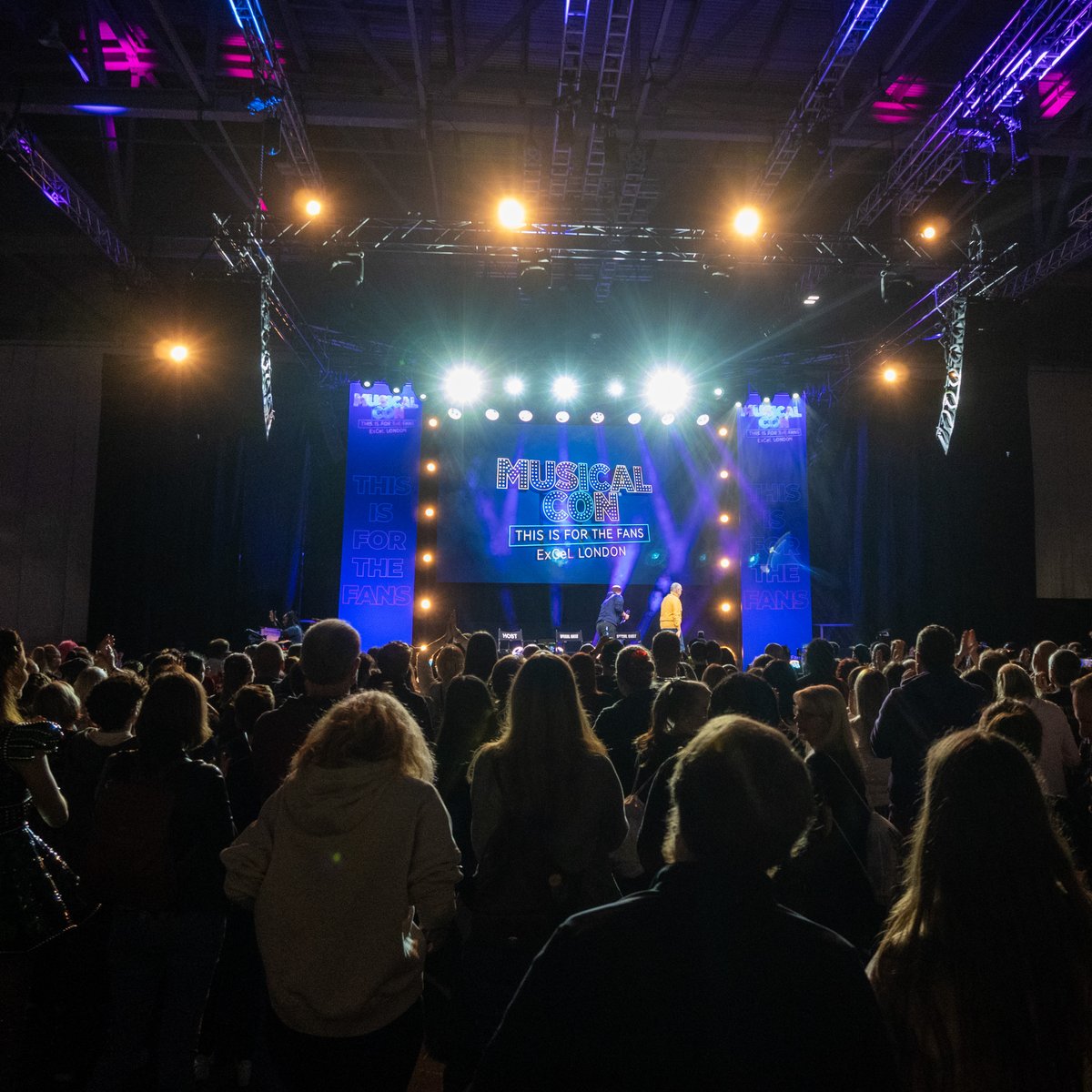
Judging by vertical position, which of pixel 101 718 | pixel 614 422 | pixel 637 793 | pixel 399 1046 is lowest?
pixel 399 1046

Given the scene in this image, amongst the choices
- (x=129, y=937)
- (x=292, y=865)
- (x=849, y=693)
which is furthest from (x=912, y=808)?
(x=129, y=937)

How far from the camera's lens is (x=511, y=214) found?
8328 mm

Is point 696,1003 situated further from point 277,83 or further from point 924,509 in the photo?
point 924,509

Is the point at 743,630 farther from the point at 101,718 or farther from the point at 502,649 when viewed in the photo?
the point at 101,718

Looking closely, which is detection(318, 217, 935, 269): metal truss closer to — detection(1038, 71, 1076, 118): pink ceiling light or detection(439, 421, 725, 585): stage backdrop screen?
detection(1038, 71, 1076, 118): pink ceiling light

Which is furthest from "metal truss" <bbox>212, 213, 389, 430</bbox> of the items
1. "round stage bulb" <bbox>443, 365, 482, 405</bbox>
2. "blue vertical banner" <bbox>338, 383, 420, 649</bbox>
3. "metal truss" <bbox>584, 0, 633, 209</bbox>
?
"metal truss" <bbox>584, 0, 633, 209</bbox>

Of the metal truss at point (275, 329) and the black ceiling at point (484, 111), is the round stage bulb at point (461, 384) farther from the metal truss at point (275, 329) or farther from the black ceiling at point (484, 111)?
the black ceiling at point (484, 111)

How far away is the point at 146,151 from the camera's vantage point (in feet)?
32.4

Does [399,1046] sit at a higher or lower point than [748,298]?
lower

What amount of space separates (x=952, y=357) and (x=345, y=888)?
10.1 metres

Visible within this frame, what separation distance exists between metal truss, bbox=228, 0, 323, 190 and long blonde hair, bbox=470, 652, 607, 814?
20.3 feet

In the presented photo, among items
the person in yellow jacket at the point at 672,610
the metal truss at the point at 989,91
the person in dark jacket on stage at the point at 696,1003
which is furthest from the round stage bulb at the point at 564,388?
the person in dark jacket on stage at the point at 696,1003

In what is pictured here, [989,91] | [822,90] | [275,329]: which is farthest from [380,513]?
[989,91]

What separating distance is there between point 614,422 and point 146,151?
823 cm
